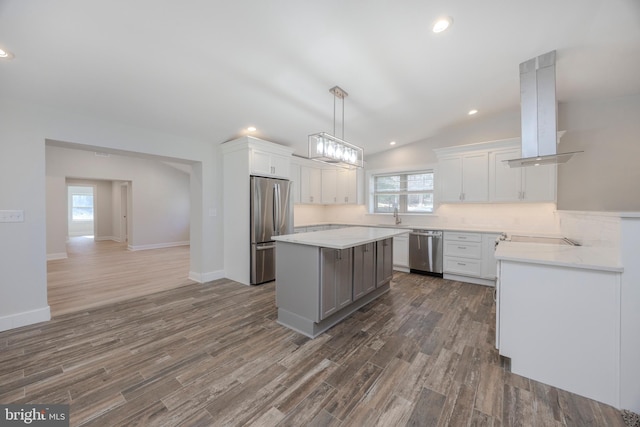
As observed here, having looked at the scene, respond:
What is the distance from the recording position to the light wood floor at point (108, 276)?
3590mm

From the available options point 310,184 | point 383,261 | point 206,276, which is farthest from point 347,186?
point 206,276

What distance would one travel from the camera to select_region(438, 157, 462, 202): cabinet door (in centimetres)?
464

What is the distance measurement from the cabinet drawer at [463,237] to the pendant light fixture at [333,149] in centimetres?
238

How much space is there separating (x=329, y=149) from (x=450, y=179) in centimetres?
307

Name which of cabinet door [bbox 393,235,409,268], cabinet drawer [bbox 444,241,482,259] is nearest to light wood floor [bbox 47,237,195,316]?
cabinet door [bbox 393,235,409,268]

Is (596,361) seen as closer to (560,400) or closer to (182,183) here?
(560,400)

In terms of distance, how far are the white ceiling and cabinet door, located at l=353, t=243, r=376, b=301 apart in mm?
2033

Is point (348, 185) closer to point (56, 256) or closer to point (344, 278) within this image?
point (344, 278)

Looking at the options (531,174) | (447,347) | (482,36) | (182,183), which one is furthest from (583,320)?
(182,183)

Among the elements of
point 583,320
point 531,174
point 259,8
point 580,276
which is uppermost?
point 259,8

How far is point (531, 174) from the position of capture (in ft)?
13.2

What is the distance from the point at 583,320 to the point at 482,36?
2466 millimetres

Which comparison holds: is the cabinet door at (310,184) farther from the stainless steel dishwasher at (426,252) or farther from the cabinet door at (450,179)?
the cabinet door at (450,179)

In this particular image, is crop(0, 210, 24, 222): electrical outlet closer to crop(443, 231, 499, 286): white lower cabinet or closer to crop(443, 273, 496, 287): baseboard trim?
crop(443, 231, 499, 286): white lower cabinet
